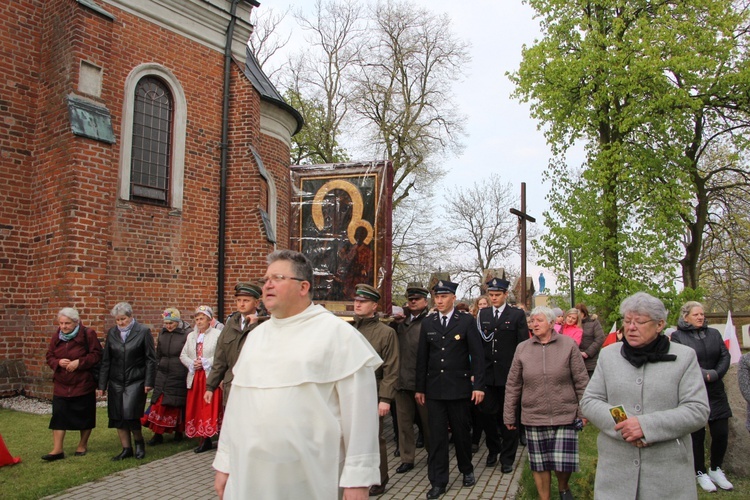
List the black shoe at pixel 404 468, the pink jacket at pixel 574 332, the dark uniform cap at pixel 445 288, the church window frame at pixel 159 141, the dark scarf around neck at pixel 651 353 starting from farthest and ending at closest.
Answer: the church window frame at pixel 159 141
the pink jacket at pixel 574 332
the black shoe at pixel 404 468
the dark uniform cap at pixel 445 288
the dark scarf around neck at pixel 651 353

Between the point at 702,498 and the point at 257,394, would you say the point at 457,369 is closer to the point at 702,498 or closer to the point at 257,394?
the point at 702,498

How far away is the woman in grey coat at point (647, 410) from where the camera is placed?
3234mm

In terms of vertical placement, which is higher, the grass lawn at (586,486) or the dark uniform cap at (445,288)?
the dark uniform cap at (445,288)

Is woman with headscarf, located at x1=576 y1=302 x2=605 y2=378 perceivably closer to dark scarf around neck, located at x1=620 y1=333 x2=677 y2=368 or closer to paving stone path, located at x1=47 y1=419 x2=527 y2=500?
paving stone path, located at x1=47 y1=419 x2=527 y2=500

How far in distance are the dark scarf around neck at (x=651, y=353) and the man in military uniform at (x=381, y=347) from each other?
2920 mm

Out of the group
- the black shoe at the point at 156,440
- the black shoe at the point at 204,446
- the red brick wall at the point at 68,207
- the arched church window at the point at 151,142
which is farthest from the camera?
the arched church window at the point at 151,142

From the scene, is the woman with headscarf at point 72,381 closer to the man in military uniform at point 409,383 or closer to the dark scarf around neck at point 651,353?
the man in military uniform at point 409,383

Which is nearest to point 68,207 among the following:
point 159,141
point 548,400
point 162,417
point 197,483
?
point 159,141

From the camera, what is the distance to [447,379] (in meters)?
6.06

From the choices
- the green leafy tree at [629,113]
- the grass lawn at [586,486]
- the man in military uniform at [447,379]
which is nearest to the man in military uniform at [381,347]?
the man in military uniform at [447,379]

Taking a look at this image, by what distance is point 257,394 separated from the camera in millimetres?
2881

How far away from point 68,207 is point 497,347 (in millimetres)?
7321

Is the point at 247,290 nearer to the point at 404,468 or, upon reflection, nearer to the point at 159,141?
the point at 404,468

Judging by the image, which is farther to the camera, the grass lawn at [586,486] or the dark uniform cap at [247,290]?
the dark uniform cap at [247,290]
